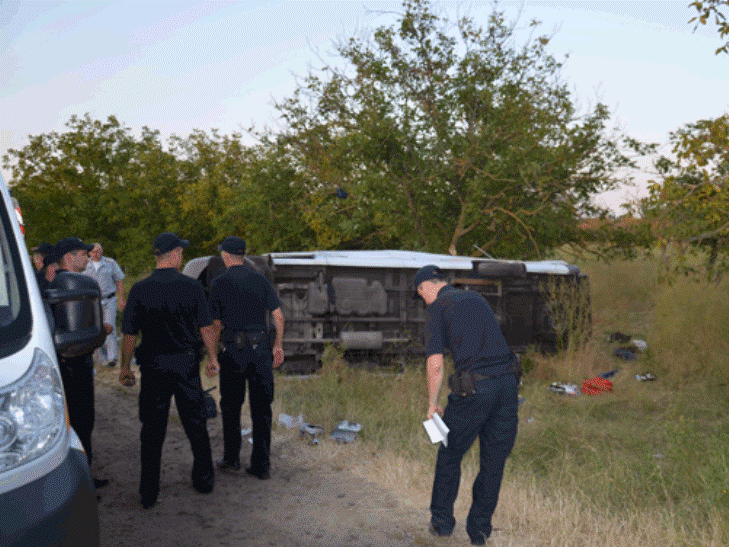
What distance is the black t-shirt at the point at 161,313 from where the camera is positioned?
4.99 m

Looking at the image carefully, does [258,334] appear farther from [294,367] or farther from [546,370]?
[546,370]

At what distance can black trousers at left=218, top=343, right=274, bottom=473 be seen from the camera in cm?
566

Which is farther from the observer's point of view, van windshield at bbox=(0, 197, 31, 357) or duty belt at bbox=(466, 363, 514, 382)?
duty belt at bbox=(466, 363, 514, 382)

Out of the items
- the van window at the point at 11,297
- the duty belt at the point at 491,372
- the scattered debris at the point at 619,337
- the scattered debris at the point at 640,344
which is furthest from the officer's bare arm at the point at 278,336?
the scattered debris at the point at 619,337

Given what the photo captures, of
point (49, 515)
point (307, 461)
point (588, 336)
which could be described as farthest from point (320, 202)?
point (49, 515)

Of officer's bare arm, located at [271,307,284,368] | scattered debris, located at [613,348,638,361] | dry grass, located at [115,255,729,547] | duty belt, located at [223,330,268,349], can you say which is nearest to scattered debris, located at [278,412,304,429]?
dry grass, located at [115,255,729,547]

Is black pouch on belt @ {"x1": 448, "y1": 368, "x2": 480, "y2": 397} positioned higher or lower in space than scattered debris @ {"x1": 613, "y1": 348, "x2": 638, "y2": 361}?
higher

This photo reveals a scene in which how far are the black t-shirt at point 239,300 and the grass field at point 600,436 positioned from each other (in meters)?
1.57

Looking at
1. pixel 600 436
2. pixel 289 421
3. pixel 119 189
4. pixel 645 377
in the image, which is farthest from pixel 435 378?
pixel 119 189

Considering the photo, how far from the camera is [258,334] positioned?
223 inches

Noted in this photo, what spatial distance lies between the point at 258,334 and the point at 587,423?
186 inches

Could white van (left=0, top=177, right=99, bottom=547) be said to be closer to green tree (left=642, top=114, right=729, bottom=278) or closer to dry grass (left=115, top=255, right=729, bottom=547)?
dry grass (left=115, top=255, right=729, bottom=547)

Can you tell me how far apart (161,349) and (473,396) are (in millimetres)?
2280

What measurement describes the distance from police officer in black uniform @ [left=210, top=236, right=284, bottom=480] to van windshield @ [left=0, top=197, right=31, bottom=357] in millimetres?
2821
